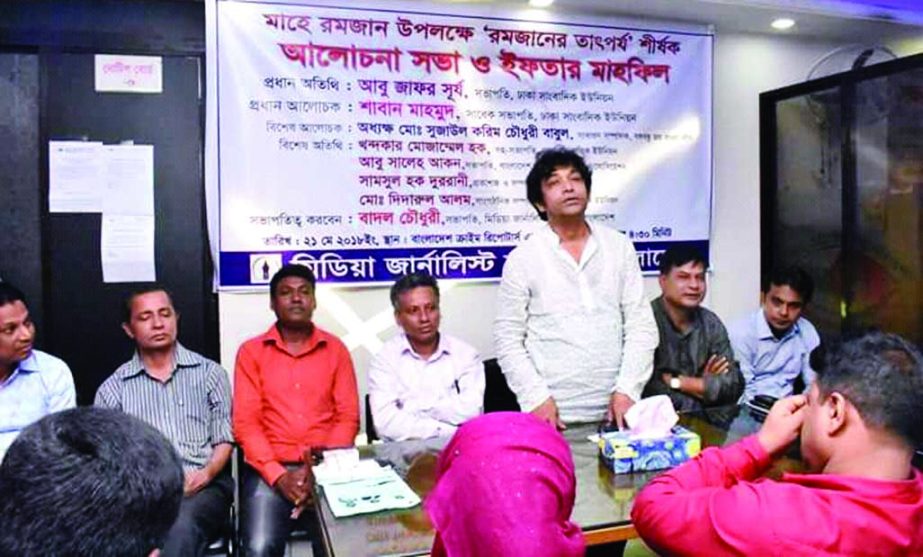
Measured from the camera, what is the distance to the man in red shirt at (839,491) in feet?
3.52

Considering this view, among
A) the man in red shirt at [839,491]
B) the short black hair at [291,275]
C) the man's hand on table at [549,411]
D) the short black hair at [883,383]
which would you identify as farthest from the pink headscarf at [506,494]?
the short black hair at [291,275]

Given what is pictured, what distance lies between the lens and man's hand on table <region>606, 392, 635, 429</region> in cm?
235

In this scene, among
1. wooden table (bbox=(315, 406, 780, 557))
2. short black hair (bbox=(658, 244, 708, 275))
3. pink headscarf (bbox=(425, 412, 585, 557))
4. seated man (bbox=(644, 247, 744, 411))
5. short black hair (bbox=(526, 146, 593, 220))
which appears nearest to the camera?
pink headscarf (bbox=(425, 412, 585, 557))

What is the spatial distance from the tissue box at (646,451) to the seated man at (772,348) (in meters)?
1.30

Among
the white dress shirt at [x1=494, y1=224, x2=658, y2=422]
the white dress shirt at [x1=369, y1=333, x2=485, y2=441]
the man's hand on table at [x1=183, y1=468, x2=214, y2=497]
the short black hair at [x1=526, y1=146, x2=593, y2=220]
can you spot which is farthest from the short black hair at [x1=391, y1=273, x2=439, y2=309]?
the man's hand on table at [x1=183, y1=468, x2=214, y2=497]

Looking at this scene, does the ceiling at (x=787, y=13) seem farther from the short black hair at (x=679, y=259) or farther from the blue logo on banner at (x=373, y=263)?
the short black hair at (x=679, y=259)

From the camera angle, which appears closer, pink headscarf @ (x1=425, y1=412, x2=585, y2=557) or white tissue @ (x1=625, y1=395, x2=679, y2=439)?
pink headscarf @ (x1=425, y1=412, x2=585, y2=557)

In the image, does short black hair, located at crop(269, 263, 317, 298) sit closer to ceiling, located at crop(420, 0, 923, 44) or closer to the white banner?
the white banner

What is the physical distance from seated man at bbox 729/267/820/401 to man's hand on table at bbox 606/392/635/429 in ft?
3.01

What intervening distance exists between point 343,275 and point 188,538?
1.32 metres

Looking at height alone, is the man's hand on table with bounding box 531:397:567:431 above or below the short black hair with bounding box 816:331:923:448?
below

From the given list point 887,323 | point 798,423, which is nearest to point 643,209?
point 887,323

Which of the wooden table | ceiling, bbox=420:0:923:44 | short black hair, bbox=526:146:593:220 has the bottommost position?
the wooden table

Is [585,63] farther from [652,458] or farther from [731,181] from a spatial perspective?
[652,458]
